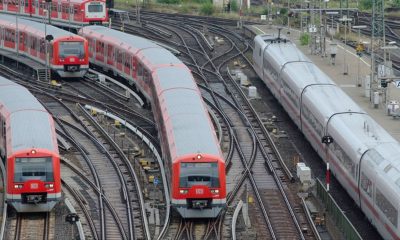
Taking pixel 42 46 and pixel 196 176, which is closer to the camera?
pixel 196 176

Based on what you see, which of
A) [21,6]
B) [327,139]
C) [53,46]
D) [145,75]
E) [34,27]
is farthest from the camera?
[21,6]

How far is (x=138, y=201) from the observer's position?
146 feet

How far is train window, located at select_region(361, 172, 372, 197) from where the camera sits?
1603 inches

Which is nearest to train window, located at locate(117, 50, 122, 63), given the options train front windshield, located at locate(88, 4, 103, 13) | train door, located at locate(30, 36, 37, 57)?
train door, located at locate(30, 36, 37, 57)

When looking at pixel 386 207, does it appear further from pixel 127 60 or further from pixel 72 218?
pixel 127 60

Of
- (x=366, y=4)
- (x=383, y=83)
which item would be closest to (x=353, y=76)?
(x=383, y=83)

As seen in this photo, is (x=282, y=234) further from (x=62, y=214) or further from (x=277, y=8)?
(x=277, y=8)

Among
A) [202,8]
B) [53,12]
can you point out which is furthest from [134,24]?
[202,8]

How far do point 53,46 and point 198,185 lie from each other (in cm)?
2905

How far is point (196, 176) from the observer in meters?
41.3

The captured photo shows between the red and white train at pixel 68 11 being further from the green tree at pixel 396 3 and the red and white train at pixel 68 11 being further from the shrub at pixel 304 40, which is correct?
the green tree at pixel 396 3

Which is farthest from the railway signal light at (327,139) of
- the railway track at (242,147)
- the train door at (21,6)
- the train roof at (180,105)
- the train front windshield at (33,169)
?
the train door at (21,6)

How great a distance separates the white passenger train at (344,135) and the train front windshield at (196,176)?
5365 millimetres

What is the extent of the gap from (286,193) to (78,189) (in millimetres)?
8126
